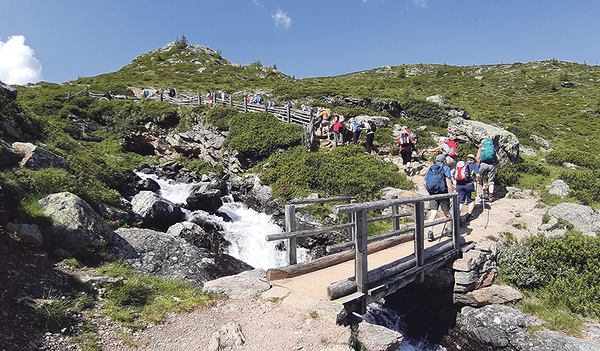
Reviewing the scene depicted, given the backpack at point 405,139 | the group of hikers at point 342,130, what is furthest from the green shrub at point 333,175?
the backpack at point 405,139

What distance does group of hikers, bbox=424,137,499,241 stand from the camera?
8352 mm

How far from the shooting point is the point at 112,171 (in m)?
13.5

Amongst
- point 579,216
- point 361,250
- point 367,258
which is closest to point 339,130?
point 579,216

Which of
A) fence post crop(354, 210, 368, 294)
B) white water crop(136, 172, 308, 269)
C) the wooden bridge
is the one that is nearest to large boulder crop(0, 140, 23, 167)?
white water crop(136, 172, 308, 269)

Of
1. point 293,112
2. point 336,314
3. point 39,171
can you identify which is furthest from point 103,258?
point 293,112

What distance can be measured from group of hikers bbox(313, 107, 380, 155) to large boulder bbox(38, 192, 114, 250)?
45.8 feet

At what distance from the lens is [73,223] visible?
6965 mm

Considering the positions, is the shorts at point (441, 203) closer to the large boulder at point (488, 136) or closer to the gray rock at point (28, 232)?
the gray rock at point (28, 232)

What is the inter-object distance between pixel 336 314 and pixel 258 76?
184ft

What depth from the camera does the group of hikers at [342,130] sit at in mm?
18406

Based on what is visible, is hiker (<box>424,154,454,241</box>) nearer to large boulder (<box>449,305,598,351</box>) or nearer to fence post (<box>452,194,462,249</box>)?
fence post (<box>452,194,462,249</box>)

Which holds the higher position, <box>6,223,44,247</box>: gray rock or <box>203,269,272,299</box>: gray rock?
<box>6,223,44,247</box>: gray rock

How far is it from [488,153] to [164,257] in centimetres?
1092

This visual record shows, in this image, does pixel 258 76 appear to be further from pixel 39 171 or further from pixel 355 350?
pixel 355 350
